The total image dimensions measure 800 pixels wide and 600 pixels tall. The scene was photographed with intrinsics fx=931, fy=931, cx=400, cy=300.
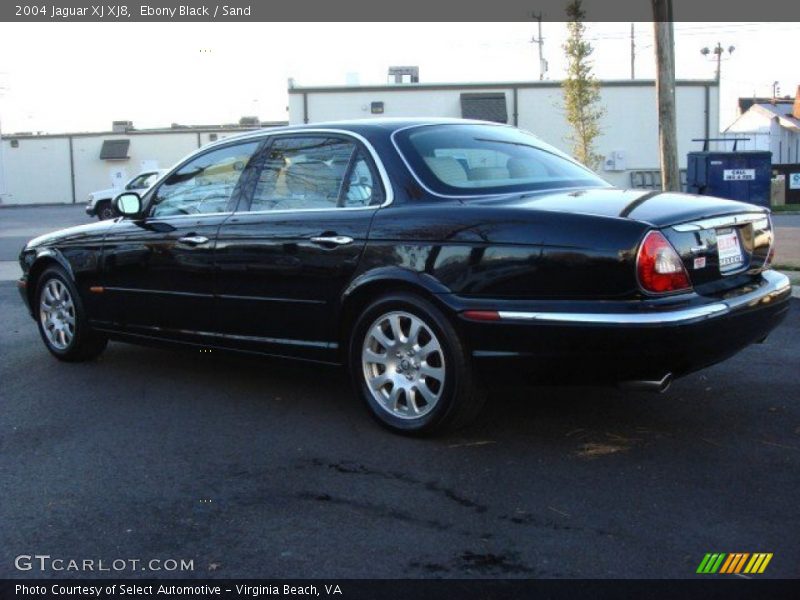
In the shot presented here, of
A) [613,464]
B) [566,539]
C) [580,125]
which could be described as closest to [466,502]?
[566,539]

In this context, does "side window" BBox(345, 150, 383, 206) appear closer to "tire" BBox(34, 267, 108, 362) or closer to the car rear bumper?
the car rear bumper

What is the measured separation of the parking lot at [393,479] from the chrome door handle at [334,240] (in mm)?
979

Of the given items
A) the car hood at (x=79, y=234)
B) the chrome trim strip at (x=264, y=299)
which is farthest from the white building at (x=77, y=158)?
the chrome trim strip at (x=264, y=299)

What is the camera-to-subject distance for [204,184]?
5.86 m

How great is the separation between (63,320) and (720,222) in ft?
14.9

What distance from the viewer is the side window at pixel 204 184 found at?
5656 mm

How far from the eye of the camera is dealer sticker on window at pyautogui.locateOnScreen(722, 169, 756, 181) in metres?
16.9

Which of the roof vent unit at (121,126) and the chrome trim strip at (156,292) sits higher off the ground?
the roof vent unit at (121,126)

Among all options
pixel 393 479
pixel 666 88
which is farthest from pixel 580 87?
pixel 393 479

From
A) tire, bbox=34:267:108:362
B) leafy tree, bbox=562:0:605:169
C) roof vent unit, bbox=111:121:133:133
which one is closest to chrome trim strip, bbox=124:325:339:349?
tire, bbox=34:267:108:362

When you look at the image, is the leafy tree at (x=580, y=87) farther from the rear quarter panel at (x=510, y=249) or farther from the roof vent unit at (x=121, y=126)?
the roof vent unit at (x=121, y=126)

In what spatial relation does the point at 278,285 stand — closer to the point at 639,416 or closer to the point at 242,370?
the point at 242,370

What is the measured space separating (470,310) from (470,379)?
13.5 inches

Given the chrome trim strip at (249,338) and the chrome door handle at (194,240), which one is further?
the chrome door handle at (194,240)
